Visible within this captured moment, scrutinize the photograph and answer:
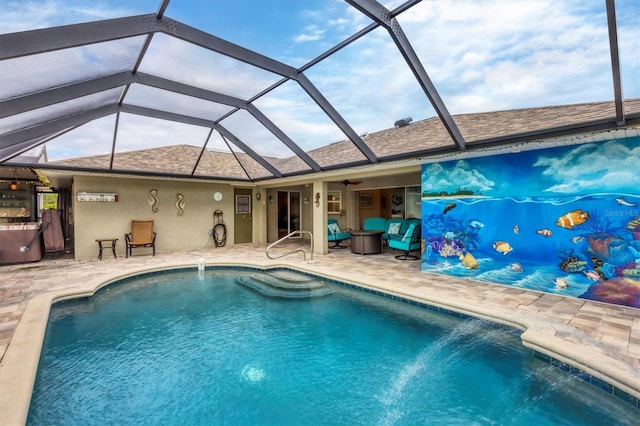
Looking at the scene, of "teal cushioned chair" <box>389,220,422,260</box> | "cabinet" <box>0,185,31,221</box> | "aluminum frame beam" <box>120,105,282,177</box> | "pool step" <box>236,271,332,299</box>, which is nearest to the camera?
"pool step" <box>236,271,332,299</box>

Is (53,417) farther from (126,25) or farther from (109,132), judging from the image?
(109,132)

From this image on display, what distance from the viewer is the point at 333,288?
20.7 ft

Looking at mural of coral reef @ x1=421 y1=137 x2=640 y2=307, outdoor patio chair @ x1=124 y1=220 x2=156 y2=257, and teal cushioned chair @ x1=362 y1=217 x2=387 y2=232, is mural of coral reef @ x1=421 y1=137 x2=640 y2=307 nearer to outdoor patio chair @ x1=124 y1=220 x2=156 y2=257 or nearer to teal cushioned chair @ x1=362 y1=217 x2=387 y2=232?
teal cushioned chair @ x1=362 y1=217 x2=387 y2=232

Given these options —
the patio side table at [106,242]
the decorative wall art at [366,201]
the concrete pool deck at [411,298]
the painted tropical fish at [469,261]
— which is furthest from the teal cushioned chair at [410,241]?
the patio side table at [106,242]

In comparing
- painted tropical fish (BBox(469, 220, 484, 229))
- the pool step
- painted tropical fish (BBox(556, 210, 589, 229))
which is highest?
painted tropical fish (BBox(556, 210, 589, 229))

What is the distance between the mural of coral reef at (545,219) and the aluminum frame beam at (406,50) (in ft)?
4.83

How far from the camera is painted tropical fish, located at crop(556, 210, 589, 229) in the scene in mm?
4820

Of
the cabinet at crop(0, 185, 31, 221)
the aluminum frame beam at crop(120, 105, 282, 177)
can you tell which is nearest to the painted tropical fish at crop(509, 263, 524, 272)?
the aluminum frame beam at crop(120, 105, 282, 177)

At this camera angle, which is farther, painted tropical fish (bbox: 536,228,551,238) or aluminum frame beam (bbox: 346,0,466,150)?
painted tropical fish (bbox: 536,228,551,238)

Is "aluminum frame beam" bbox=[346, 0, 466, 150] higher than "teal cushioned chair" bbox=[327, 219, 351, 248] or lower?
higher

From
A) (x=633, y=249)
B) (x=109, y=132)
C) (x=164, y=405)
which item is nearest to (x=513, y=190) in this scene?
Result: (x=633, y=249)

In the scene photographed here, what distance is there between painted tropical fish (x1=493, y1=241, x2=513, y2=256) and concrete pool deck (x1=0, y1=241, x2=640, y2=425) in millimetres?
696

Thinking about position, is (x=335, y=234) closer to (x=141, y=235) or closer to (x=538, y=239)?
(x=141, y=235)

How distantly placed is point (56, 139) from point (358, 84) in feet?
23.1
